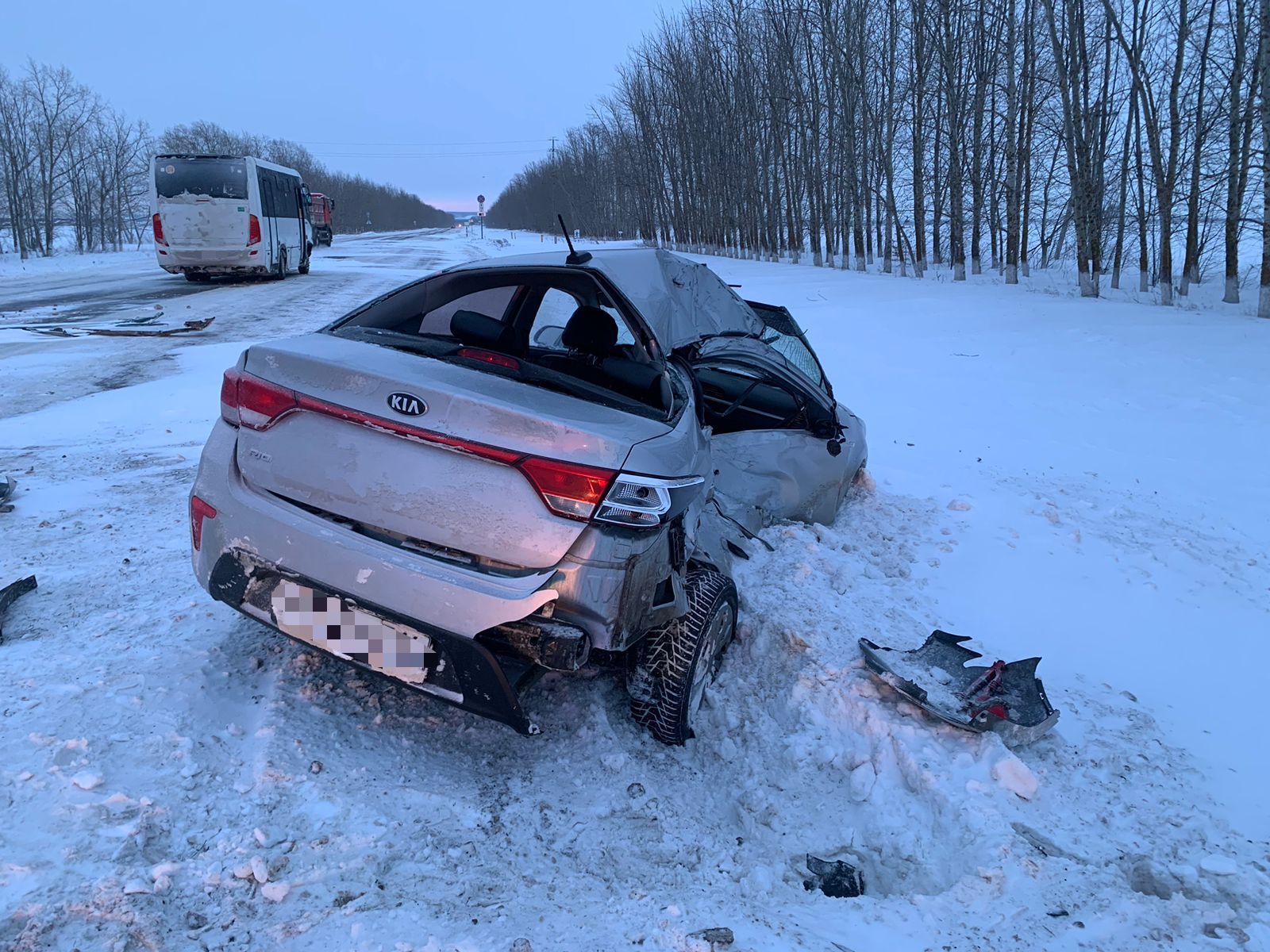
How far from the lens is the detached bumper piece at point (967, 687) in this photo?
3.03m

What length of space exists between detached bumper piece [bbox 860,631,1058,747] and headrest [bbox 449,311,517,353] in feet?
Result: 6.73

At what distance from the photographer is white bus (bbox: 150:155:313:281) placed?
18.6 meters

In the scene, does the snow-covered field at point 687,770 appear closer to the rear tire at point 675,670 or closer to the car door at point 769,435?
the rear tire at point 675,670

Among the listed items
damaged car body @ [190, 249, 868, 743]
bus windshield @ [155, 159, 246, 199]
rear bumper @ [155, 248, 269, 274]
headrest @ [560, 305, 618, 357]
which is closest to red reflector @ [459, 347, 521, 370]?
damaged car body @ [190, 249, 868, 743]

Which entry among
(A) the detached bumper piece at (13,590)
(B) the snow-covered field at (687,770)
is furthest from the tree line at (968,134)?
(A) the detached bumper piece at (13,590)

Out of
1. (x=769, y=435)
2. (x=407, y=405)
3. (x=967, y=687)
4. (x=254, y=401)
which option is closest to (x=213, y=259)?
(x=769, y=435)

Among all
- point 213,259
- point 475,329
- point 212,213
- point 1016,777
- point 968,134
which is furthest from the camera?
point 968,134

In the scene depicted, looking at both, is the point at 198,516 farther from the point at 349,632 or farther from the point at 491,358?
the point at 491,358

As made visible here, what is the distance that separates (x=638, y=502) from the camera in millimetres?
2471

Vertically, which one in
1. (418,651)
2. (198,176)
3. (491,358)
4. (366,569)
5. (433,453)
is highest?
(198,176)

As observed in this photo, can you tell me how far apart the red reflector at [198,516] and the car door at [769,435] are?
2.39 meters

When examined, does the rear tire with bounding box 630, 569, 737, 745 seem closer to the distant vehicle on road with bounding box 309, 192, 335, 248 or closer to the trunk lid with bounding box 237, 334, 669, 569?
the trunk lid with bounding box 237, 334, 669, 569

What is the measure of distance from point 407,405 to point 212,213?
19.7 m

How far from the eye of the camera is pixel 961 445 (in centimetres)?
753
